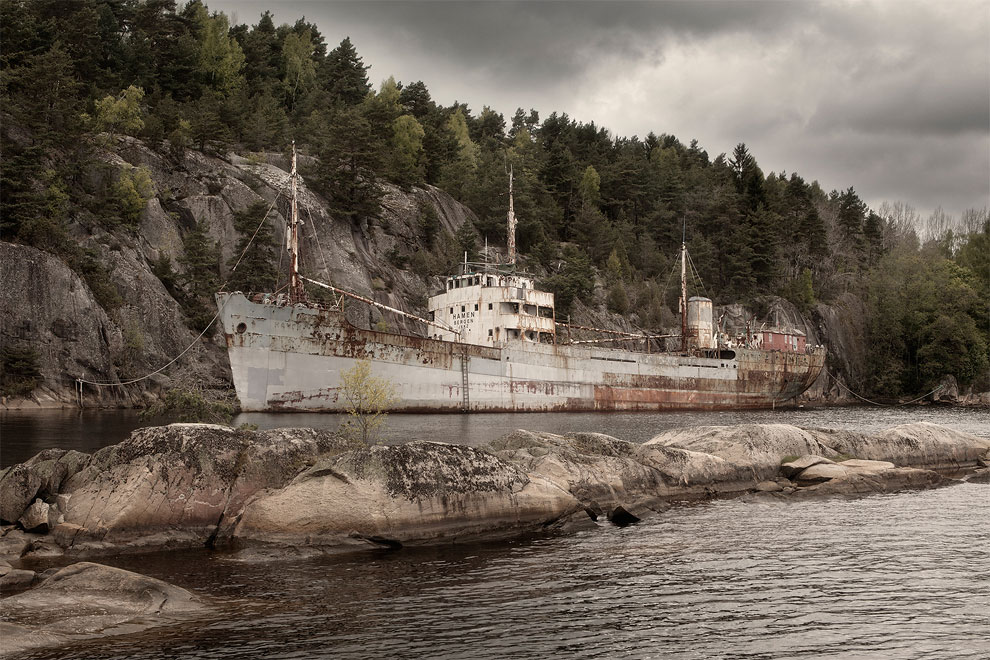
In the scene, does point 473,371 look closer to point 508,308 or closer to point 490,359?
point 490,359

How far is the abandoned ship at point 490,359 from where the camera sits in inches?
1706

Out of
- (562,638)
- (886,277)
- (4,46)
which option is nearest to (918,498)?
(562,638)

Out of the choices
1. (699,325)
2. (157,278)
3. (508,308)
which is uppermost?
(157,278)

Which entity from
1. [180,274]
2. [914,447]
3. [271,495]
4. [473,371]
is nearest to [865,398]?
[473,371]

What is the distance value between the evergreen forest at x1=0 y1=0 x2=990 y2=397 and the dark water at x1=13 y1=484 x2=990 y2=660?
143 feet

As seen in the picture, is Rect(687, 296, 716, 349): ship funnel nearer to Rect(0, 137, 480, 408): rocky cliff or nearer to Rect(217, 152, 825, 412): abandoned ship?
Rect(217, 152, 825, 412): abandoned ship

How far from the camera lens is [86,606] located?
10.4m

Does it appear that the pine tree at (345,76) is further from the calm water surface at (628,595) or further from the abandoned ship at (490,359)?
the calm water surface at (628,595)

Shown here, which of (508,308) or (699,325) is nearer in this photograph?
(508,308)

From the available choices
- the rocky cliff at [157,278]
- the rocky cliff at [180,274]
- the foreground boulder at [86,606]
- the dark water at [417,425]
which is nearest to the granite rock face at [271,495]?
the foreground boulder at [86,606]

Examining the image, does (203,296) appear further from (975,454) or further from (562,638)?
(562,638)

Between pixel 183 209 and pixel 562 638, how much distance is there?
5876 centimetres

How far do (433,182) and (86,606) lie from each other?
82270 millimetres

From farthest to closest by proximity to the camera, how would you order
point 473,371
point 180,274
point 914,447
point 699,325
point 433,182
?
1. point 433,182
2. point 699,325
3. point 180,274
4. point 473,371
5. point 914,447
